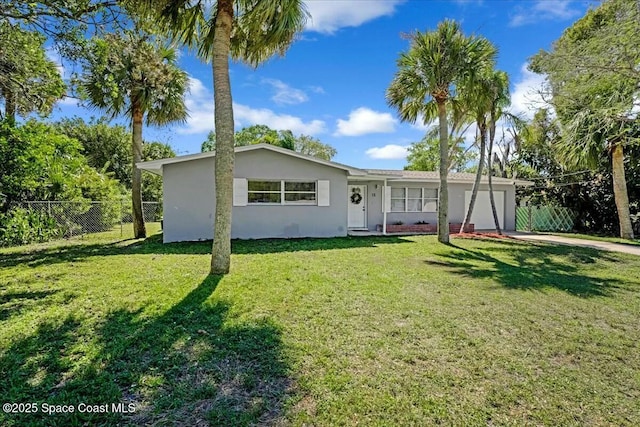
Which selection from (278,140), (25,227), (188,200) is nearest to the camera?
(25,227)

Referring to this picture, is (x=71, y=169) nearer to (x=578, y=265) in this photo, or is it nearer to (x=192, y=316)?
(x=192, y=316)

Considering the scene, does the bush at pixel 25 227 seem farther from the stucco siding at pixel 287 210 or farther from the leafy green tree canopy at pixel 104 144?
the leafy green tree canopy at pixel 104 144

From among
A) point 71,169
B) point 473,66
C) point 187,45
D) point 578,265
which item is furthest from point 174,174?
point 578,265

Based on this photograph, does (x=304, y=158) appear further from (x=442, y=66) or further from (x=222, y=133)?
(x=222, y=133)

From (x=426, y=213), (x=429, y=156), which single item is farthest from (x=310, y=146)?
(x=426, y=213)

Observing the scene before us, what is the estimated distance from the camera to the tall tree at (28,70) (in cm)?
748

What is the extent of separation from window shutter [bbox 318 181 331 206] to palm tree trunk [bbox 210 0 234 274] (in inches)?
264

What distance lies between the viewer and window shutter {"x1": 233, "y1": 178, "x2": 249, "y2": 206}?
41.1 feet

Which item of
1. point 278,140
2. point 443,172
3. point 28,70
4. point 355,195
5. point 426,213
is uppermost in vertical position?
point 278,140

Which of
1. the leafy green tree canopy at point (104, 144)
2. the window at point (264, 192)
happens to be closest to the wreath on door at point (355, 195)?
the window at point (264, 192)

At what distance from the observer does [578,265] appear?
891cm

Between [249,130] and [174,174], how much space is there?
103ft

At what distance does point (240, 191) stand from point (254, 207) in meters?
0.76

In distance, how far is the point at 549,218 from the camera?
64.5 feet
